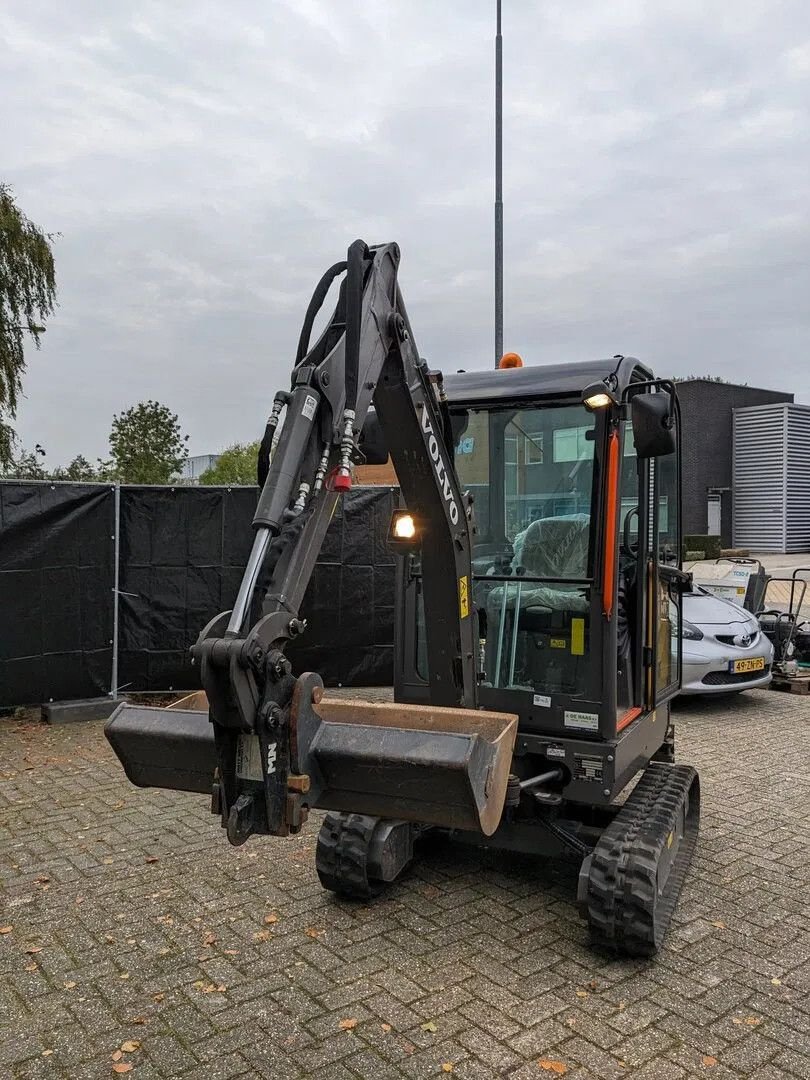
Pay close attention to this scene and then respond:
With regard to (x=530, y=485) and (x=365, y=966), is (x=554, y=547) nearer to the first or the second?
(x=530, y=485)

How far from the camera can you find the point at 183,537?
29.6ft

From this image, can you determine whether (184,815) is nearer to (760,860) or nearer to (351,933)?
(351,933)

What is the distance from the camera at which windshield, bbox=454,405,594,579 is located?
14.3 ft

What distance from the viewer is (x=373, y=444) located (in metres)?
4.09

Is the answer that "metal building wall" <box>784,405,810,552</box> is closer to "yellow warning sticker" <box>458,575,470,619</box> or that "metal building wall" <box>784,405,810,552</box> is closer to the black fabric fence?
the black fabric fence

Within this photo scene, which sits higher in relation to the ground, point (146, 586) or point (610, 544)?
point (610, 544)

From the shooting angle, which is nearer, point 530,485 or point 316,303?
point 316,303

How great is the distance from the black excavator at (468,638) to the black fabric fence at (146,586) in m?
4.07

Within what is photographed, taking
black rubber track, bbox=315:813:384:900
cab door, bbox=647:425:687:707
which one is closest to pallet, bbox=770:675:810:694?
cab door, bbox=647:425:687:707

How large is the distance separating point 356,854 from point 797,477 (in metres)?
35.4

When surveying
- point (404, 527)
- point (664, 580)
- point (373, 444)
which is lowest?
point (664, 580)

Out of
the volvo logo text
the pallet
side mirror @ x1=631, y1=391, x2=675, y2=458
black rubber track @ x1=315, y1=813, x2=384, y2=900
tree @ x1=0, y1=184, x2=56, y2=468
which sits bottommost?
the pallet

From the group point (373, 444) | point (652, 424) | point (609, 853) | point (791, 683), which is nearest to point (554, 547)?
point (652, 424)

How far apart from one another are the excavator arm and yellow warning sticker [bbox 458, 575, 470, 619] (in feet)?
2.10
